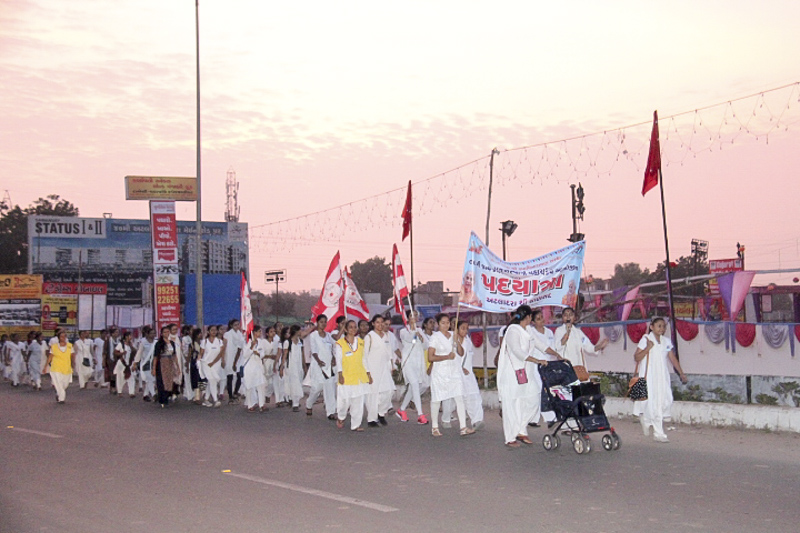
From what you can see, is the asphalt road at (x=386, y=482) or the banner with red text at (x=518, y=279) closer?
the asphalt road at (x=386, y=482)

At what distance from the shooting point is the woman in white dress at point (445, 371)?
12406mm

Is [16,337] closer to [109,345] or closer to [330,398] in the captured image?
[109,345]

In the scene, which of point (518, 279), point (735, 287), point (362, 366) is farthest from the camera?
point (735, 287)

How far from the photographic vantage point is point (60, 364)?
68.0 ft

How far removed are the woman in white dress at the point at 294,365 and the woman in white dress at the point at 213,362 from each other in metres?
2.07

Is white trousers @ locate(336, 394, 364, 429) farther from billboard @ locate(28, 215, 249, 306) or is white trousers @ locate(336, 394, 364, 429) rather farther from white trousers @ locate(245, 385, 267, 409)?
billboard @ locate(28, 215, 249, 306)

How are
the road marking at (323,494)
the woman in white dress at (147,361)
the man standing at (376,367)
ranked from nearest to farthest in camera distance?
the road marking at (323,494)
the man standing at (376,367)
the woman in white dress at (147,361)

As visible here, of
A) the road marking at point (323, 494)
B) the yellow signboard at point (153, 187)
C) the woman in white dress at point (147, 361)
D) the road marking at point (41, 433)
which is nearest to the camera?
the road marking at point (323, 494)

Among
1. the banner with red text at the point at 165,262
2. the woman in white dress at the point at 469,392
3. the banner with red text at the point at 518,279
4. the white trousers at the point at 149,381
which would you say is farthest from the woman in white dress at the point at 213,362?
the banner with red text at the point at 165,262

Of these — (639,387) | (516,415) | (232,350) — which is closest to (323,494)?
(516,415)

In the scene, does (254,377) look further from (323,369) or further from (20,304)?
(20,304)

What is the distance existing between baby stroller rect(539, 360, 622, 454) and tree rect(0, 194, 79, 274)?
76945 millimetres

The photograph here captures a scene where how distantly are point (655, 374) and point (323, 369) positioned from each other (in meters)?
6.16

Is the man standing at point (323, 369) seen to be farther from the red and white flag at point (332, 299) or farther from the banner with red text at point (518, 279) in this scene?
the banner with red text at point (518, 279)
